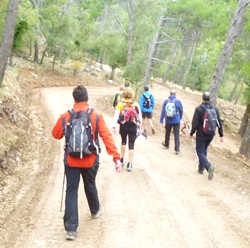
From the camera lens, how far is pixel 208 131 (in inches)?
384

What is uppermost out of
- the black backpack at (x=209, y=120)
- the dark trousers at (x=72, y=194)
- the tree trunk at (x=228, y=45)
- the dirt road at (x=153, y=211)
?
the tree trunk at (x=228, y=45)

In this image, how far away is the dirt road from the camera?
591 cm

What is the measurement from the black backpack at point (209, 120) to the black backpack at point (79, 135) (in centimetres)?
466

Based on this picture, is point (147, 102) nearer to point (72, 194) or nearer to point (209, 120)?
point (209, 120)

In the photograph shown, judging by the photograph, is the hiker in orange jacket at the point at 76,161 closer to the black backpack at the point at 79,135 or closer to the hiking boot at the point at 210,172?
the black backpack at the point at 79,135

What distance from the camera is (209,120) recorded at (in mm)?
9719

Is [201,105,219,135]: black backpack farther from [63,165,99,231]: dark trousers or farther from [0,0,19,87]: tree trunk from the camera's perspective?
[0,0,19,87]: tree trunk

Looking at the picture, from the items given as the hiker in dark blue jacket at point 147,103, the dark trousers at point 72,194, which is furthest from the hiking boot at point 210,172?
the hiker in dark blue jacket at point 147,103

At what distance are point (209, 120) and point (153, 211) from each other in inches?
134

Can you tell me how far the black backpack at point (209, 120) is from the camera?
9.72m

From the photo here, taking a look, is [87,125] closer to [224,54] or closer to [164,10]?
[224,54]

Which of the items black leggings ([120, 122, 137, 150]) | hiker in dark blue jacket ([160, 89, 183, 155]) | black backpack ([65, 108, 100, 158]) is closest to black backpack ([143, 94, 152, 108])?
hiker in dark blue jacket ([160, 89, 183, 155])

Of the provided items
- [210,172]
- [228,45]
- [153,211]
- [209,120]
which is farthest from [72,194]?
[228,45]

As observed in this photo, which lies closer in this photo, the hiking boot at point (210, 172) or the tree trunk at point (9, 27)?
the hiking boot at point (210, 172)
